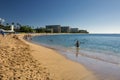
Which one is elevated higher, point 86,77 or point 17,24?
point 17,24

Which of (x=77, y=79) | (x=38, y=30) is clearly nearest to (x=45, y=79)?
(x=77, y=79)

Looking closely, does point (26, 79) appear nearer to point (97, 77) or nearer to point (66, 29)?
point (97, 77)

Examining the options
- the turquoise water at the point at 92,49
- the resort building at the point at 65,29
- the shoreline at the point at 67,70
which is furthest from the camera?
the resort building at the point at 65,29

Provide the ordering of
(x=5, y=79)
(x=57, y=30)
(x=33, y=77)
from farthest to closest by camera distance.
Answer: (x=57, y=30) < (x=33, y=77) < (x=5, y=79)

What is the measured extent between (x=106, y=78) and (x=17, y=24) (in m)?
136

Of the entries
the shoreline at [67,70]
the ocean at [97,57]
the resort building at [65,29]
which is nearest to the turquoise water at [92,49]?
the ocean at [97,57]

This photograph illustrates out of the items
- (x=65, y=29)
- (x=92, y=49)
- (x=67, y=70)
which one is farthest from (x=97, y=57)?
(x=65, y=29)

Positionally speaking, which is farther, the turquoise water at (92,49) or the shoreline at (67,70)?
the turquoise water at (92,49)

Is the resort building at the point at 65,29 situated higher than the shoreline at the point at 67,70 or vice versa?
the resort building at the point at 65,29

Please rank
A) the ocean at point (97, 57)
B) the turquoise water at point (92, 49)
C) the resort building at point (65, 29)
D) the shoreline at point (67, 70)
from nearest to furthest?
the shoreline at point (67, 70) → the ocean at point (97, 57) → the turquoise water at point (92, 49) → the resort building at point (65, 29)

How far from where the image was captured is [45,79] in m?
5.98

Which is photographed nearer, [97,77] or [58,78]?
[58,78]

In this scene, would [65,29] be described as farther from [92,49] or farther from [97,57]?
[97,57]

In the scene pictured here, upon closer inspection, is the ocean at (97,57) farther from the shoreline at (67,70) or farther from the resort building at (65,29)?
the resort building at (65,29)
